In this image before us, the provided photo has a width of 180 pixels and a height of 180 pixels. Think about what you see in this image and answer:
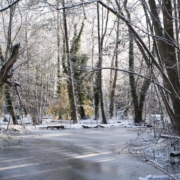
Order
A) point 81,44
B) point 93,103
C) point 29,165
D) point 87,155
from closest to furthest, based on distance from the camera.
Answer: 1. point 29,165
2. point 87,155
3. point 81,44
4. point 93,103

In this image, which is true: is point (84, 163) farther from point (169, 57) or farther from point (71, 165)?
point (169, 57)

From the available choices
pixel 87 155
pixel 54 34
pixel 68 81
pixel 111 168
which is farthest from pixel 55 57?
pixel 111 168

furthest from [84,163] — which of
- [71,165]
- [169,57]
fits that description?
[169,57]

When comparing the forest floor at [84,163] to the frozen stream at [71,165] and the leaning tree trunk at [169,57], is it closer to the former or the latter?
the frozen stream at [71,165]

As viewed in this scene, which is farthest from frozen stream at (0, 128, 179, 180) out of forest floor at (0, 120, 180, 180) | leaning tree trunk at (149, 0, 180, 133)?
A: leaning tree trunk at (149, 0, 180, 133)

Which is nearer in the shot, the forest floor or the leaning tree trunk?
the leaning tree trunk

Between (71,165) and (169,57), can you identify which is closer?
(169,57)

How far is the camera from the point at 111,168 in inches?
261

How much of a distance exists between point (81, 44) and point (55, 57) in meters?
2.74

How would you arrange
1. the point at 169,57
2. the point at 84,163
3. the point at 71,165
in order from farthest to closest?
the point at 84,163, the point at 71,165, the point at 169,57

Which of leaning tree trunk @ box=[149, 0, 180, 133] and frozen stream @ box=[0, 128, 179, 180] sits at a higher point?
leaning tree trunk @ box=[149, 0, 180, 133]

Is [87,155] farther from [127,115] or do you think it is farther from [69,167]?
[127,115]

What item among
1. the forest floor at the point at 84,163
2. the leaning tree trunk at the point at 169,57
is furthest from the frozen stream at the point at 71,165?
the leaning tree trunk at the point at 169,57

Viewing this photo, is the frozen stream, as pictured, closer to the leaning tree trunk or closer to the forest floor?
the forest floor
